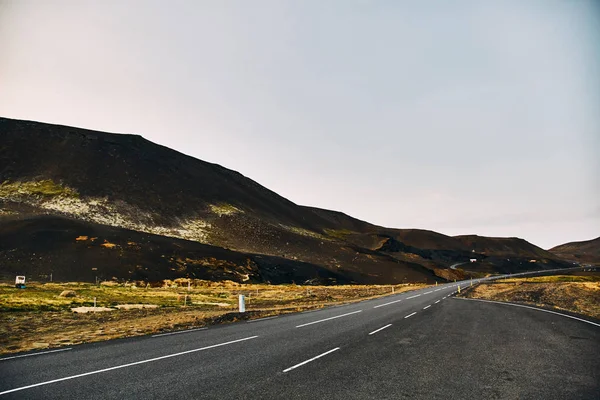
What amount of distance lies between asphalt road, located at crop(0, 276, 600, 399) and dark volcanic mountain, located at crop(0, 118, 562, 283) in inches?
3295

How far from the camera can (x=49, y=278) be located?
264ft

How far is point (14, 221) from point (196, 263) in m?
53.1

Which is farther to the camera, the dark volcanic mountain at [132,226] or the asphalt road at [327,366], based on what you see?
the dark volcanic mountain at [132,226]

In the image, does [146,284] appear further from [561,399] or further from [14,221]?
[561,399]

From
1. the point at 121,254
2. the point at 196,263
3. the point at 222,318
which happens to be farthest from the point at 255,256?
the point at 222,318

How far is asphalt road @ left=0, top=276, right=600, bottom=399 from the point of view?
7.61 metres

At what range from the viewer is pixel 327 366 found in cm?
957

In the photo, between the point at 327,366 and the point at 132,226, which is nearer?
the point at 327,366

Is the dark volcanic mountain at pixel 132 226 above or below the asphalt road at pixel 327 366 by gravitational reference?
above

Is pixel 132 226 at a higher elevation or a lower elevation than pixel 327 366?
higher

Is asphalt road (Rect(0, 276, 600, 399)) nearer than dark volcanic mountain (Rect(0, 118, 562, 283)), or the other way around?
asphalt road (Rect(0, 276, 600, 399))

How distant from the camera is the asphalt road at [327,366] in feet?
25.0

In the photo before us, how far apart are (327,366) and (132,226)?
134 metres

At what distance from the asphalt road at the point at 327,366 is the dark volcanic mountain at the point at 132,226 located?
8371 centimetres
